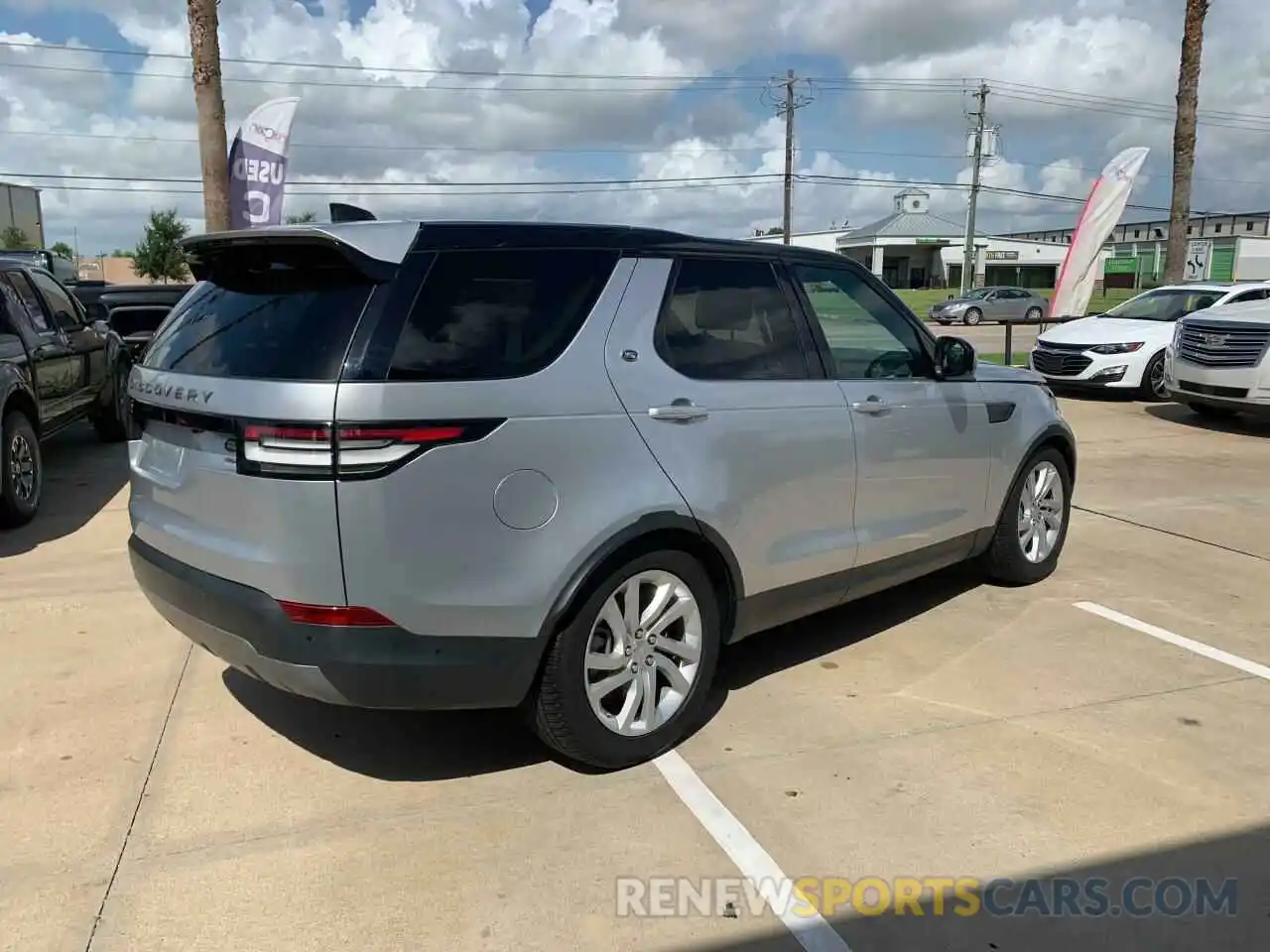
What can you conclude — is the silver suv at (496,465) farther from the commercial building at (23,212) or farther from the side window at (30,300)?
the commercial building at (23,212)

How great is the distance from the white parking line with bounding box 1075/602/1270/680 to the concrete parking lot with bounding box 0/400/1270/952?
0.05ft

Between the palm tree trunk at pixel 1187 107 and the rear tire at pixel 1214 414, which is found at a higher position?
the palm tree trunk at pixel 1187 107

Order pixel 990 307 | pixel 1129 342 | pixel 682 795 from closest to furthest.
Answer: pixel 682 795
pixel 1129 342
pixel 990 307

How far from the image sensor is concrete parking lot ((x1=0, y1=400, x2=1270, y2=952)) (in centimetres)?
275

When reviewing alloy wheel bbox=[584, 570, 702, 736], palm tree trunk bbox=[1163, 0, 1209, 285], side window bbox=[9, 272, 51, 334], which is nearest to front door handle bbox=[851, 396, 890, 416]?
alloy wheel bbox=[584, 570, 702, 736]

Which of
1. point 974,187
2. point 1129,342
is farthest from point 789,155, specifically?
point 1129,342

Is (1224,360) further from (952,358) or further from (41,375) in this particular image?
(41,375)

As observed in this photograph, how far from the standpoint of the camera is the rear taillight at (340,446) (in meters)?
2.82

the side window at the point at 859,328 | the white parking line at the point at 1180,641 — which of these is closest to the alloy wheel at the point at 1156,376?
the white parking line at the point at 1180,641

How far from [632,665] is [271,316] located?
1613 millimetres

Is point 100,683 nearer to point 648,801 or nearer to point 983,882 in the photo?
point 648,801

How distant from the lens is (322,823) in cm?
321

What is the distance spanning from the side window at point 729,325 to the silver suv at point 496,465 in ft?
0.04

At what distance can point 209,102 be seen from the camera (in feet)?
40.8
